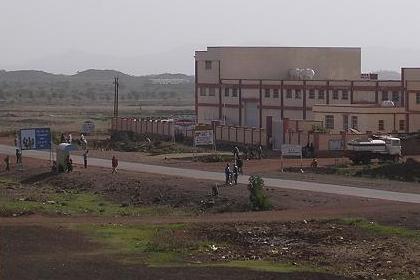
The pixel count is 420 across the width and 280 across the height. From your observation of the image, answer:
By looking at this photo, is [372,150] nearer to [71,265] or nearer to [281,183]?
[281,183]

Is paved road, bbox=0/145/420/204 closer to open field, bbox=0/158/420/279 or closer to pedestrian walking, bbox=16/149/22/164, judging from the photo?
open field, bbox=0/158/420/279

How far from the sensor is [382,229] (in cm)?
3794

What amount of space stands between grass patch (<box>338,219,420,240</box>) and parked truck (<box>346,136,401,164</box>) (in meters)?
27.7

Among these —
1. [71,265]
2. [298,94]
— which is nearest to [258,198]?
[71,265]

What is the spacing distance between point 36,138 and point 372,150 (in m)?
22.7

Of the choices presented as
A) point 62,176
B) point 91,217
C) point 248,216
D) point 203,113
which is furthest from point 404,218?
point 203,113

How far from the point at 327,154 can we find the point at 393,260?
143 feet

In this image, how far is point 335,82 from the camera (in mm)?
91250

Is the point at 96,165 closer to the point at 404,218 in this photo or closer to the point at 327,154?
the point at 327,154

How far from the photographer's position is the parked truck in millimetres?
67750

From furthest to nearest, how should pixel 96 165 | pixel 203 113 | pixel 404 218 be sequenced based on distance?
pixel 203 113, pixel 96 165, pixel 404 218

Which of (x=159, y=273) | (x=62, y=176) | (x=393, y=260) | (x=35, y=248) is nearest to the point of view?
(x=159, y=273)

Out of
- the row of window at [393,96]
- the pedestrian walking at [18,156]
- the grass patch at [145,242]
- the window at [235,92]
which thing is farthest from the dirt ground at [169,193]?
the window at [235,92]

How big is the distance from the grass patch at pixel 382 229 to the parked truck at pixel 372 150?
27.7m
